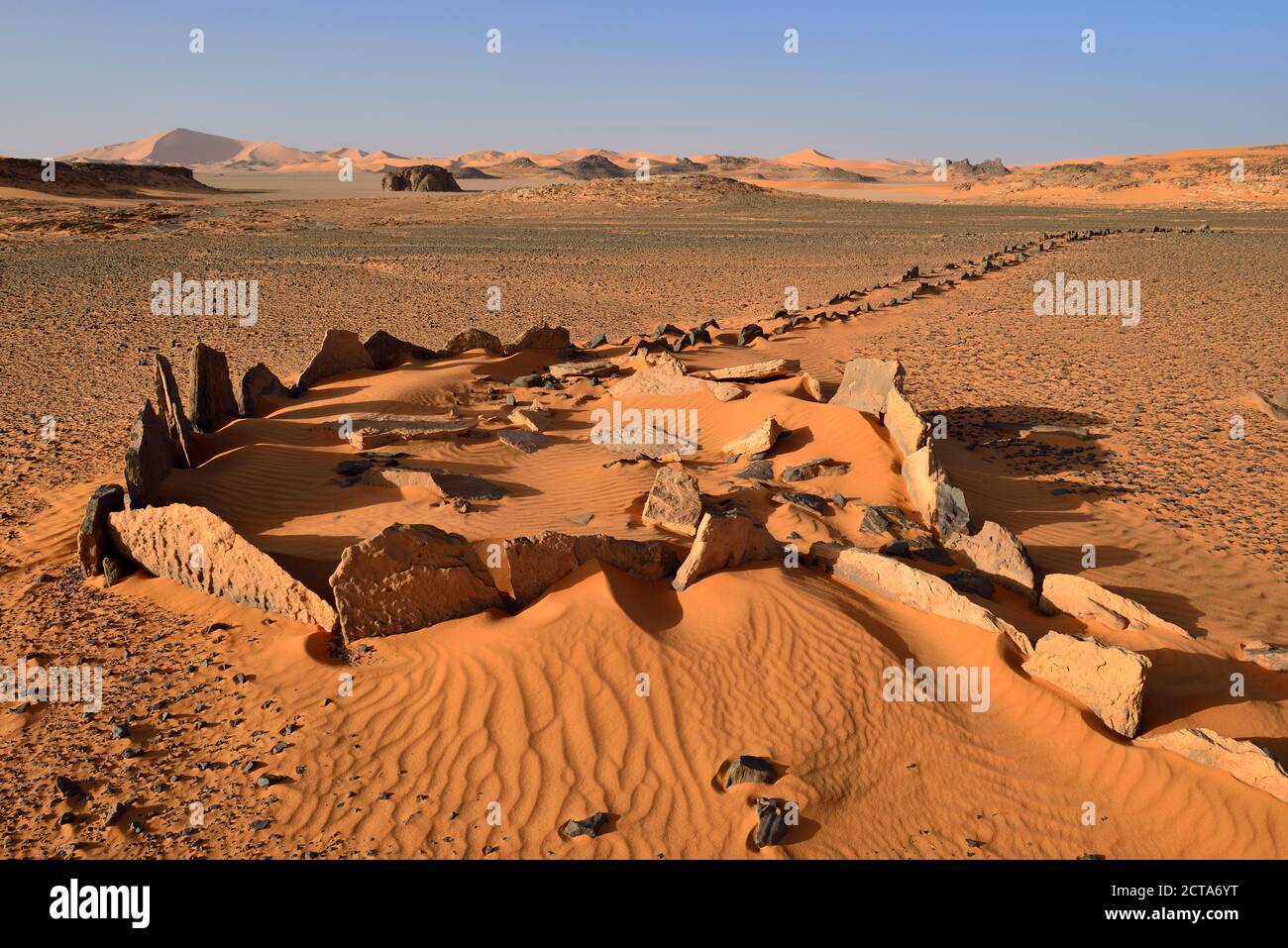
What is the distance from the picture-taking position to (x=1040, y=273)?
86.4ft

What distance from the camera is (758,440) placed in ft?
35.2

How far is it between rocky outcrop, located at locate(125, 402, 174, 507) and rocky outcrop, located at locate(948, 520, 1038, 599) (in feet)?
25.6

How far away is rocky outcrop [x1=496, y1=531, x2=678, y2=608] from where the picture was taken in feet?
22.6

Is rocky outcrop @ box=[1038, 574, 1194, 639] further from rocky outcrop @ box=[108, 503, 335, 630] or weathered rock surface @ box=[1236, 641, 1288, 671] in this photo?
rocky outcrop @ box=[108, 503, 335, 630]

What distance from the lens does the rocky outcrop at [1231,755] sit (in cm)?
520

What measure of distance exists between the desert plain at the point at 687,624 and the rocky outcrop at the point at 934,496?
0.30 feet

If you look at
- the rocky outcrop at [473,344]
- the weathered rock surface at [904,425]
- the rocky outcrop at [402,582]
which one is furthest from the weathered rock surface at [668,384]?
the rocky outcrop at [402,582]

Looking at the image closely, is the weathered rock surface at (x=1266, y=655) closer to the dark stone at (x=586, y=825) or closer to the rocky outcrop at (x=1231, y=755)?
the rocky outcrop at (x=1231, y=755)

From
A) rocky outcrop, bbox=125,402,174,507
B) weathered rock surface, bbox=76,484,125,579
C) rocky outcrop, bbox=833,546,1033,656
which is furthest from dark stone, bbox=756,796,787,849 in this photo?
rocky outcrop, bbox=125,402,174,507

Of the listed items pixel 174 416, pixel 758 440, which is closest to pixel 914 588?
pixel 758 440

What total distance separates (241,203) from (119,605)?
2087 inches

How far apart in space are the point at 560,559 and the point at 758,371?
6.98m
